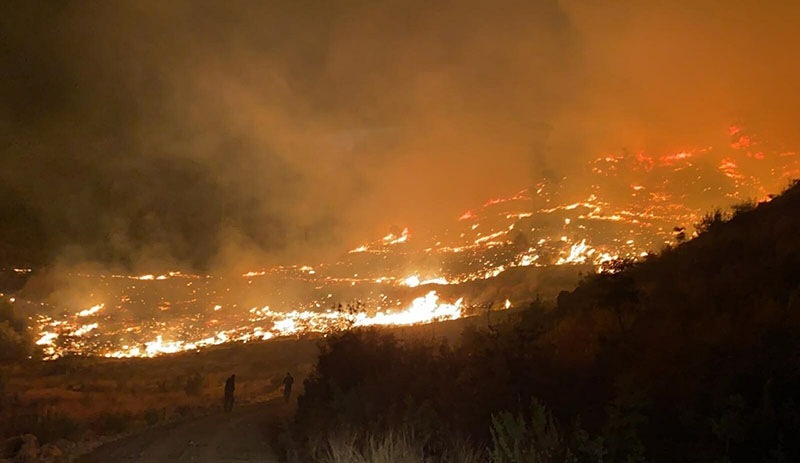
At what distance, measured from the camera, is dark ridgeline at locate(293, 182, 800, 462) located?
5410mm

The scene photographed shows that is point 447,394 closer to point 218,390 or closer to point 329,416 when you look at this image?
point 329,416

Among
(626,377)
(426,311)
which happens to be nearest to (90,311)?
(426,311)

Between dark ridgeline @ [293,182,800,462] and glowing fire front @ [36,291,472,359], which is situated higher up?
glowing fire front @ [36,291,472,359]

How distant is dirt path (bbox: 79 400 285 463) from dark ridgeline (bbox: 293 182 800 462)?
1.19 m

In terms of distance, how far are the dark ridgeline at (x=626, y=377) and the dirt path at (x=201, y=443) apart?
46.8 inches

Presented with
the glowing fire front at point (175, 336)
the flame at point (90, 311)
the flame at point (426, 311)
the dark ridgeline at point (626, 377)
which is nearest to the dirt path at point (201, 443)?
the dark ridgeline at point (626, 377)

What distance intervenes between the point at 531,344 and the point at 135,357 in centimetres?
5149

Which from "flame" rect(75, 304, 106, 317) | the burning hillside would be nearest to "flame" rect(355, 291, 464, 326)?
the burning hillside

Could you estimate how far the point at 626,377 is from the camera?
658 centimetres

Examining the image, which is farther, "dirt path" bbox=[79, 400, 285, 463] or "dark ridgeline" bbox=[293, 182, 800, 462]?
"dirt path" bbox=[79, 400, 285, 463]

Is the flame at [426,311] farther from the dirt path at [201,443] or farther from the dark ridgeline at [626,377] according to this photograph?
the dark ridgeline at [626,377]

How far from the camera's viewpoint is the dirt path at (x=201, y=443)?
38.6 feet

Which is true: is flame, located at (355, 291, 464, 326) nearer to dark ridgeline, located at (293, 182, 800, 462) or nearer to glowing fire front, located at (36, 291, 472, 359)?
glowing fire front, located at (36, 291, 472, 359)

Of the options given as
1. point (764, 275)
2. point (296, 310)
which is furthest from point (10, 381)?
point (764, 275)
